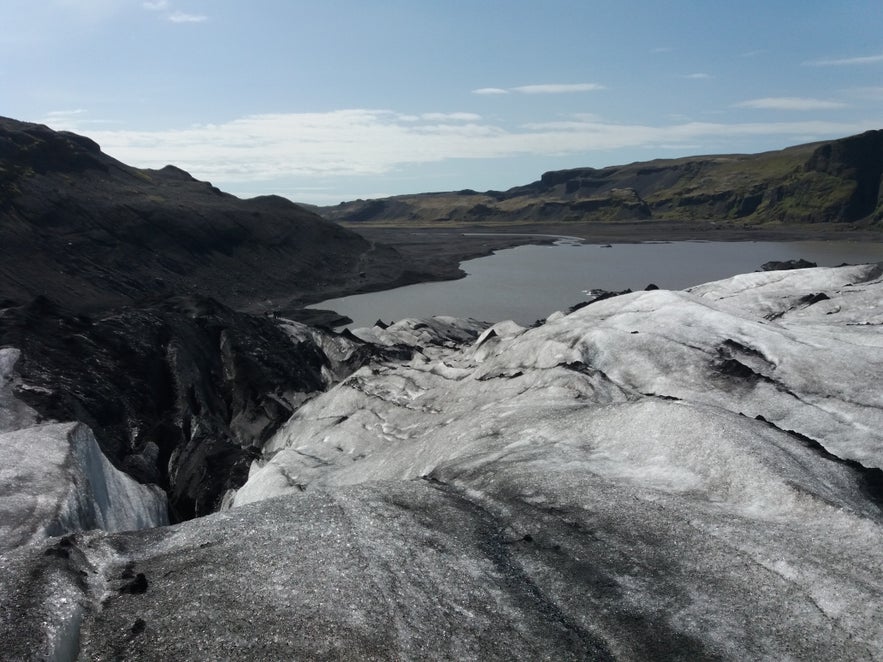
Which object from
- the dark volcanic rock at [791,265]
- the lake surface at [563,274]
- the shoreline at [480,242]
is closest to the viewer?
the dark volcanic rock at [791,265]

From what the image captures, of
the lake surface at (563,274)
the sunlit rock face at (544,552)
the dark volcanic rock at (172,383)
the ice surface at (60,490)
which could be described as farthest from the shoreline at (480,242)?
the sunlit rock face at (544,552)

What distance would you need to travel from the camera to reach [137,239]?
98188 mm

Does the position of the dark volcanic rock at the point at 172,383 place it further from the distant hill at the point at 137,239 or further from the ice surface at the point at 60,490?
the distant hill at the point at 137,239

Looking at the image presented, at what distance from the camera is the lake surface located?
8888cm

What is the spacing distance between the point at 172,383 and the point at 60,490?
22718mm

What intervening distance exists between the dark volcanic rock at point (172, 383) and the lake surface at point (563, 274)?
32264 millimetres

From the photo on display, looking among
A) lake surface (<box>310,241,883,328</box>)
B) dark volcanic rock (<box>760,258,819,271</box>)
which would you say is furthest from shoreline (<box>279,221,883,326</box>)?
dark volcanic rock (<box>760,258,819,271</box>)

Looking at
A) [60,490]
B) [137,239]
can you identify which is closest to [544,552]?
[60,490]

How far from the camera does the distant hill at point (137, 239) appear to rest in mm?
82688

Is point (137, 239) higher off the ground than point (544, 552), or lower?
higher

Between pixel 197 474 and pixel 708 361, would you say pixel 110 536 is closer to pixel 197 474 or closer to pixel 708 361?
pixel 197 474

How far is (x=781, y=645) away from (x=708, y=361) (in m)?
17.5

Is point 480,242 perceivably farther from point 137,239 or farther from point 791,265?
point 791,265

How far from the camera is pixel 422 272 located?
120250mm
